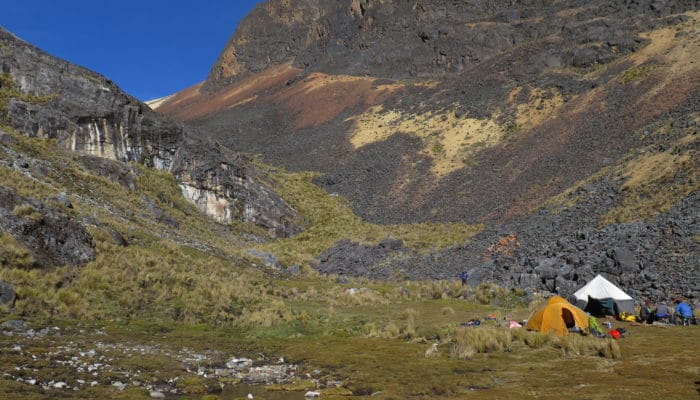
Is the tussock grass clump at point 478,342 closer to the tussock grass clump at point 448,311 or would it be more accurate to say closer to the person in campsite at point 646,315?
the tussock grass clump at point 448,311

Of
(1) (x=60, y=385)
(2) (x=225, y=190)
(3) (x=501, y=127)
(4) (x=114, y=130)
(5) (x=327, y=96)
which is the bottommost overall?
(1) (x=60, y=385)

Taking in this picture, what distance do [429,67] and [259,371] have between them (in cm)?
8387

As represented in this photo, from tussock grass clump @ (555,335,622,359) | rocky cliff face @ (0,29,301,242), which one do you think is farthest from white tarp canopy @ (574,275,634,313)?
rocky cliff face @ (0,29,301,242)

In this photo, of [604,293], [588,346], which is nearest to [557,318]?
[588,346]

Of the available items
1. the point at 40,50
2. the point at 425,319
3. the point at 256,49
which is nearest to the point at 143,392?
the point at 425,319

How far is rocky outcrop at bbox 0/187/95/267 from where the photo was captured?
62.3 feet

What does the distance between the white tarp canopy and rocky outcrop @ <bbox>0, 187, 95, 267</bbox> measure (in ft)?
74.5

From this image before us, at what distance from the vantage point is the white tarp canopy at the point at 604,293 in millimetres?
23016

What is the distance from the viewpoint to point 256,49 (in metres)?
134

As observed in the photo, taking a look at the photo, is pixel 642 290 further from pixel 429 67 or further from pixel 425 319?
pixel 429 67

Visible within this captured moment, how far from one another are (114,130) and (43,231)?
27.8 m

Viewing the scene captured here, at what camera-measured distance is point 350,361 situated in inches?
628

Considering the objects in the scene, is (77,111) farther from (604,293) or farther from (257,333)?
(604,293)

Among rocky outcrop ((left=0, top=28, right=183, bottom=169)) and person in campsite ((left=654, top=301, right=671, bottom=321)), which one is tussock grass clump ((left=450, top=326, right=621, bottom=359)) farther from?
rocky outcrop ((left=0, top=28, right=183, bottom=169))
